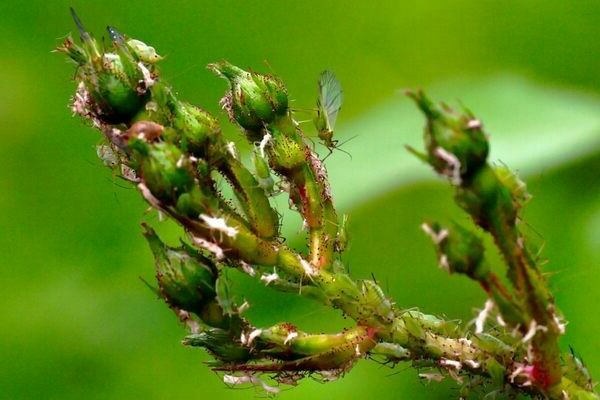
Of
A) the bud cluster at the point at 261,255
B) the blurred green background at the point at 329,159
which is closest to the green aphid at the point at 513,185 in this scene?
the bud cluster at the point at 261,255

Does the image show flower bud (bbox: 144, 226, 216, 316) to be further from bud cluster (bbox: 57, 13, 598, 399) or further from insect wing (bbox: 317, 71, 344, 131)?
insect wing (bbox: 317, 71, 344, 131)

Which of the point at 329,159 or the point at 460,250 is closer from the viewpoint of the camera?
the point at 460,250

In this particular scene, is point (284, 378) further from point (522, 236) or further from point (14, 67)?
point (14, 67)

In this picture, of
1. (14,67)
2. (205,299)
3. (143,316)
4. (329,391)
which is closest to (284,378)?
(205,299)

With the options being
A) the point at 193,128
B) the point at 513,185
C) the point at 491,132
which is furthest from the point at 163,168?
the point at 491,132

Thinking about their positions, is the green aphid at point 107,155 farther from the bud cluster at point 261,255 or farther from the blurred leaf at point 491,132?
the blurred leaf at point 491,132

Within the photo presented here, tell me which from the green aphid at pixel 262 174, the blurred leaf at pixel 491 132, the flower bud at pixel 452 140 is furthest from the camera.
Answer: the blurred leaf at pixel 491 132

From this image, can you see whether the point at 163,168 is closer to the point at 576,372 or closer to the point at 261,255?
the point at 261,255
